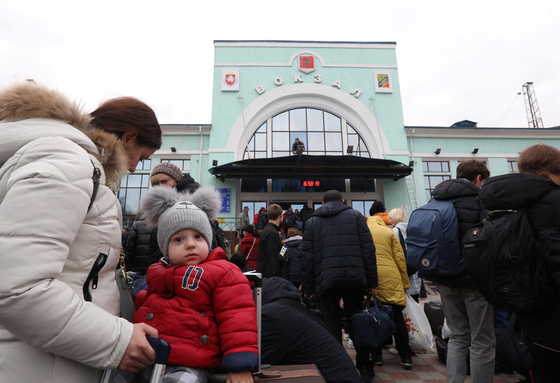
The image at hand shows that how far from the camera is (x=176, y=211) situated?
1817 millimetres

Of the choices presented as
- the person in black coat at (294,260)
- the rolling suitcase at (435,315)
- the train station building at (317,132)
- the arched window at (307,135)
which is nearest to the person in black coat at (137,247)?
the person in black coat at (294,260)

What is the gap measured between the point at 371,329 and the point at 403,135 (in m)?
13.5

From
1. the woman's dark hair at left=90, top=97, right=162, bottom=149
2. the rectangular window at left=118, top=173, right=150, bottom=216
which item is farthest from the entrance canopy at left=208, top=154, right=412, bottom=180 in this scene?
the woman's dark hair at left=90, top=97, right=162, bottom=149

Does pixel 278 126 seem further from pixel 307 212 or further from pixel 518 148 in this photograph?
pixel 518 148

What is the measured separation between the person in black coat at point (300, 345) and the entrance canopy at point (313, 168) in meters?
10.5

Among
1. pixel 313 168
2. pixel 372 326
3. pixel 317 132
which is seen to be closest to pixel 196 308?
pixel 372 326

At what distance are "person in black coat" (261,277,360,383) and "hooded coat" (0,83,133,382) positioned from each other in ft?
3.20

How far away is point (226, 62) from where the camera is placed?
15.6 meters

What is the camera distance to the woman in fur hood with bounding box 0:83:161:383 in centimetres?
88

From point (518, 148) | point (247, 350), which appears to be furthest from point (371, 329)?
point (518, 148)

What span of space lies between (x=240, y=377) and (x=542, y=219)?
2022 mm

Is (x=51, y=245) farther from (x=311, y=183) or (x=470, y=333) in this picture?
(x=311, y=183)

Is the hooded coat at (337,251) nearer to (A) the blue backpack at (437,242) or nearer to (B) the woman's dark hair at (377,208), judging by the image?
(A) the blue backpack at (437,242)

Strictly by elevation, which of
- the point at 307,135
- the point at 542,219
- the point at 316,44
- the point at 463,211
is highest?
the point at 316,44
